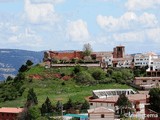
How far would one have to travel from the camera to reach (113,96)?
78.8 meters

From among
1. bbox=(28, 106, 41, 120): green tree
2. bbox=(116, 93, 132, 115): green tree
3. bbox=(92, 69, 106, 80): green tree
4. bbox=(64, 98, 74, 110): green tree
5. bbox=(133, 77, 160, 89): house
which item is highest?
bbox=(92, 69, 106, 80): green tree

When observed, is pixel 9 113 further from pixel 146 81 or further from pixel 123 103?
pixel 146 81

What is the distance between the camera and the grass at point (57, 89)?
270ft

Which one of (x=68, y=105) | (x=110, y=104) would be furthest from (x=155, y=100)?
(x=68, y=105)

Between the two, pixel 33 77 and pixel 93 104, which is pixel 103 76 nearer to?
pixel 33 77

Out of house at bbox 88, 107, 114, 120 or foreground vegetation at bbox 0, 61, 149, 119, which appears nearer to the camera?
house at bbox 88, 107, 114, 120

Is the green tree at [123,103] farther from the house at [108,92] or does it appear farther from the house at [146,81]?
the house at [146,81]

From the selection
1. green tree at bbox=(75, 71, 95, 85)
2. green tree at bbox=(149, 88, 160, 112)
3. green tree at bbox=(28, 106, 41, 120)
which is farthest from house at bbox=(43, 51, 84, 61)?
green tree at bbox=(149, 88, 160, 112)

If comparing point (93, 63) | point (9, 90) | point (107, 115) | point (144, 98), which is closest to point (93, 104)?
point (144, 98)

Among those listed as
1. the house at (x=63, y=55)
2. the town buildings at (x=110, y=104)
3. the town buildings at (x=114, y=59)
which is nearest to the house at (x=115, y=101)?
the town buildings at (x=110, y=104)

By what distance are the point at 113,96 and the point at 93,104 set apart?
24.7ft

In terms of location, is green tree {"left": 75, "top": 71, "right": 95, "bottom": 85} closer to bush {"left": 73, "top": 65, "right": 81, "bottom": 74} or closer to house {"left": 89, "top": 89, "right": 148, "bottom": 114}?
bush {"left": 73, "top": 65, "right": 81, "bottom": 74}

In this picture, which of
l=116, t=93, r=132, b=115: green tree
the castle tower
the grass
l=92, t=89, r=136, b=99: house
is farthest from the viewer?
the castle tower

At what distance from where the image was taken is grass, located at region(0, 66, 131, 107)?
82188 mm
